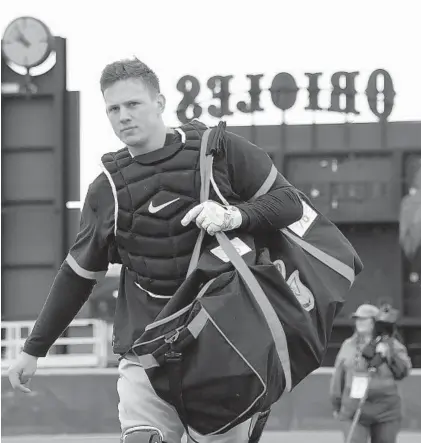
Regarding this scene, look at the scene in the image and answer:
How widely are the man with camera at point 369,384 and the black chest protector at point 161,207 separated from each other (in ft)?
24.7

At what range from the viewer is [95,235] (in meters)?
4.88

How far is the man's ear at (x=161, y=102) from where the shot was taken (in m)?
4.75

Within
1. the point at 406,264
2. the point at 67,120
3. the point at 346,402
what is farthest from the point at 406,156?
the point at 346,402

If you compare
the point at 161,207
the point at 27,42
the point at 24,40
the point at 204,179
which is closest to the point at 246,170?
the point at 204,179

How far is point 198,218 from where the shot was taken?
4516 millimetres

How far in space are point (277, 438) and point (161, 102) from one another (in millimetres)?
13268

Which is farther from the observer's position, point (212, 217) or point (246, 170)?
point (246, 170)

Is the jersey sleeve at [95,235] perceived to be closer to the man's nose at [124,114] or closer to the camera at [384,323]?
the man's nose at [124,114]

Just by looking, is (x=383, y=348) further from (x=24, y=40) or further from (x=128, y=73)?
(x=24, y=40)

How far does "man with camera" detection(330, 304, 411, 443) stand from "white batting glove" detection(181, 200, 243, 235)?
772 cm

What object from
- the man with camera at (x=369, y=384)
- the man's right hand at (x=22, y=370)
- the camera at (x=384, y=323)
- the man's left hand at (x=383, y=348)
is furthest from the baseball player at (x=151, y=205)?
the camera at (x=384, y=323)

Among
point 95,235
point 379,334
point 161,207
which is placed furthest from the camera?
point 379,334

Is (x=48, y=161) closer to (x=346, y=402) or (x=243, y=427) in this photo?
(x=346, y=402)

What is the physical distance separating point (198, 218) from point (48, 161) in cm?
2062
